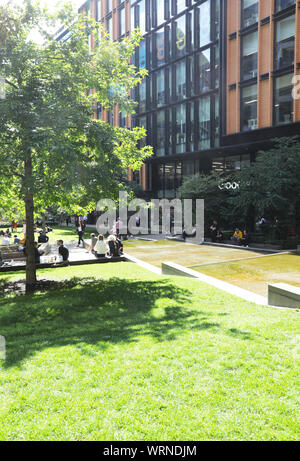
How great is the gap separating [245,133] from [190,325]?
80.6ft

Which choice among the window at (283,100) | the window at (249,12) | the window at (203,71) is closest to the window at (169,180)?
the window at (203,71)

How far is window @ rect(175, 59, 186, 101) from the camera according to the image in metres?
35.3

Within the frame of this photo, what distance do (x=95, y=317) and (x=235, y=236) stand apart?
16343 millimetres

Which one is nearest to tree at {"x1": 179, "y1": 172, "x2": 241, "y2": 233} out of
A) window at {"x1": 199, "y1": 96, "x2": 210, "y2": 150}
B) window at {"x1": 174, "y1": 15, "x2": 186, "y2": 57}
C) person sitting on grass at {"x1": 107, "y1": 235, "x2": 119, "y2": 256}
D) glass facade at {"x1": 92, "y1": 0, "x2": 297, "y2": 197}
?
glass facade at {"x1": 92, "y1": 0, "x2": 297, "y2": 197}

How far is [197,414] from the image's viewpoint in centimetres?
353

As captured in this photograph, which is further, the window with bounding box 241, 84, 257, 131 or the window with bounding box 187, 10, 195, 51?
the window with bounding box 187, 10, 195, 51

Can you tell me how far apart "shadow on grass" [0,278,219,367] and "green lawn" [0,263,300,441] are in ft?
0.11

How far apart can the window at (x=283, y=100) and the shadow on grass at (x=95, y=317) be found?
2008 centimetres

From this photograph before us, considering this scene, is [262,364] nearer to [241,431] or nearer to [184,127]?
[241,431]

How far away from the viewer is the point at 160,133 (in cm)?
3903

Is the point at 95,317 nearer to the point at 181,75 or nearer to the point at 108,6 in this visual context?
the point at 181,75

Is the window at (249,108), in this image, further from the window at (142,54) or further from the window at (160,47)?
the window at (142,54)

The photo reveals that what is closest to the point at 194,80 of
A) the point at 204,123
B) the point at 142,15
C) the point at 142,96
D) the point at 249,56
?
the point at 204,123

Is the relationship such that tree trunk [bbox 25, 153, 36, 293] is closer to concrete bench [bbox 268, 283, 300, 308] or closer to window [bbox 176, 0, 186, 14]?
concrete bench [bbox 268, 283, 300, 308]
